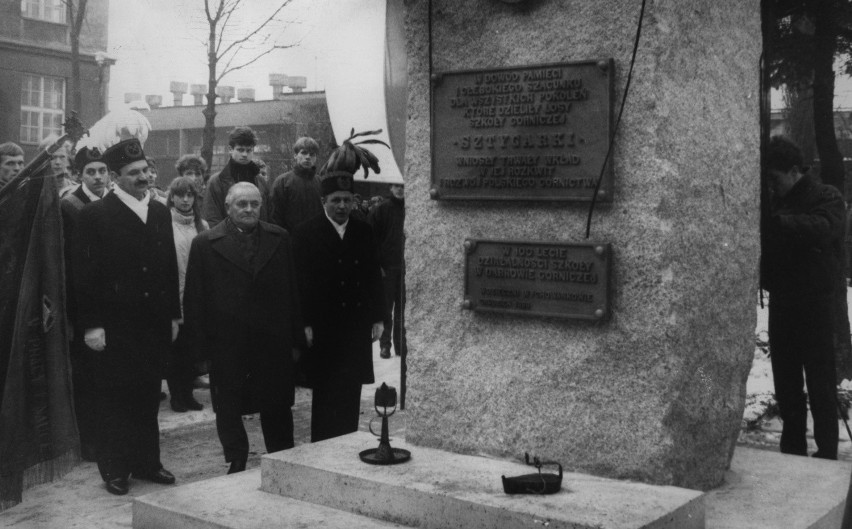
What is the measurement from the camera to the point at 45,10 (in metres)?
26.0

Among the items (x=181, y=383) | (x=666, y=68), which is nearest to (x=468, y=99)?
(x=666, y=68)

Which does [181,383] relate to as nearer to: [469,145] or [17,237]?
[17,237]

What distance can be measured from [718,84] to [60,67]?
2502 cm

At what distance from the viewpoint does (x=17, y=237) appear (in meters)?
4.25

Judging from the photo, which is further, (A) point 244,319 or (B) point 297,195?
(B) point 297,195

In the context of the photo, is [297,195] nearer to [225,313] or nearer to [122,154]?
[122,154]

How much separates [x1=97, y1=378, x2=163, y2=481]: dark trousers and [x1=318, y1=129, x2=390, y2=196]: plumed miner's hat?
156cm

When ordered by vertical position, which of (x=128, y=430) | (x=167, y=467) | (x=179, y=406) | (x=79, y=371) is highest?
(x=79, y=371)

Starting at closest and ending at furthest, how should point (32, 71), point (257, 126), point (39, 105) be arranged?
point (32, 71) < point (39, 105) < point (257, 126)

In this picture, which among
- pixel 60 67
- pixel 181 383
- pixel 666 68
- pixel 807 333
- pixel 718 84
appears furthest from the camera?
pixel 60 67

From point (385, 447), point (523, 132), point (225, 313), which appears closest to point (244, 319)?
point (225, 313)

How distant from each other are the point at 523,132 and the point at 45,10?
25.3 m

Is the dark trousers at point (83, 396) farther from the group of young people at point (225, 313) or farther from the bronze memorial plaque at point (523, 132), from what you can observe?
the bronze memorial plaque at point (523, 132)

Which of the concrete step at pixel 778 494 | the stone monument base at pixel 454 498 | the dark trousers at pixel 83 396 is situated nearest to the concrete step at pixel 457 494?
the stone monument base at pixel 454 498
